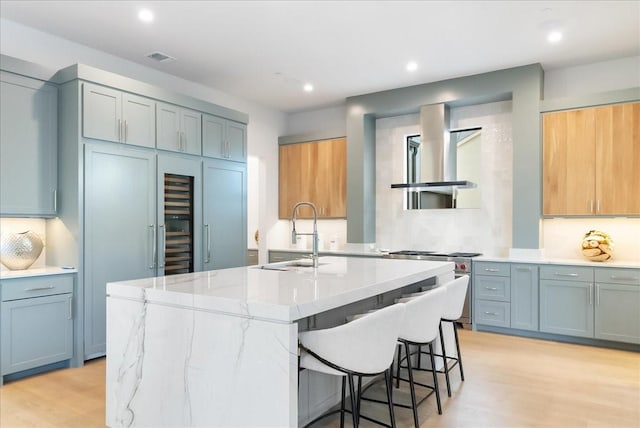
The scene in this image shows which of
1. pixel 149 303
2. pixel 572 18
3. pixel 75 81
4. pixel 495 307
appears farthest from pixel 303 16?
pixel 495 307

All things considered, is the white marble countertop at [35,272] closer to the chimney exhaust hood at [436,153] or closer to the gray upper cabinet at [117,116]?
the gray upper cabinet at [117,116]

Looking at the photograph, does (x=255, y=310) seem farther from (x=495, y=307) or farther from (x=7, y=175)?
(x=495, y=307)

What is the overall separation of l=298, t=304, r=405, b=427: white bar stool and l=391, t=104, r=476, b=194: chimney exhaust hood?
11.5 feet

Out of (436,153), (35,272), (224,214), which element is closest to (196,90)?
(224,214)

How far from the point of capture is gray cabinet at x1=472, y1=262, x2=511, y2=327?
4.79 meters

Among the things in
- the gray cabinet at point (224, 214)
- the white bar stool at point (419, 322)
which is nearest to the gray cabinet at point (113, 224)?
the gray cabinet at point (224, 214)

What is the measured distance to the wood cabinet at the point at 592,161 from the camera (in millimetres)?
4371

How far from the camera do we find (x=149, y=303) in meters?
2.29

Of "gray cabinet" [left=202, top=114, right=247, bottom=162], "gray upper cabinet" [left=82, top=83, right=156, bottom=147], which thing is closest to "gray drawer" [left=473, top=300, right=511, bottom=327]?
"gray cabinet" [left=202, top=114, right=247, bottom=162]

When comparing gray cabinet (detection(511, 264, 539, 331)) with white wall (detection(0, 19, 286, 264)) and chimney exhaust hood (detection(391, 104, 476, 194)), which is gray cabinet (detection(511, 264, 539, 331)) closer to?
chimney exhaust hood (detection(391, 104, 476, 194))

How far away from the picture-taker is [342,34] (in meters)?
4.13

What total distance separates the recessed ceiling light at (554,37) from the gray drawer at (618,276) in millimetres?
2213

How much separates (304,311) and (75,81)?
3.12 meters

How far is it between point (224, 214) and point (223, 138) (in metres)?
0.87
